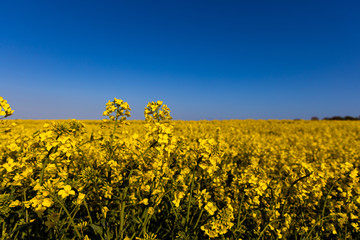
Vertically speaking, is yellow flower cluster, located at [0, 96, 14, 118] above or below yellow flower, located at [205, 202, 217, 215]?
above

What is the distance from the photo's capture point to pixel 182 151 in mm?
2926

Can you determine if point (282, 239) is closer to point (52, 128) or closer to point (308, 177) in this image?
point (308, 177)

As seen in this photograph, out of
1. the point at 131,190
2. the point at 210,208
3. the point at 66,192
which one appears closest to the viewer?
the point at 66,192

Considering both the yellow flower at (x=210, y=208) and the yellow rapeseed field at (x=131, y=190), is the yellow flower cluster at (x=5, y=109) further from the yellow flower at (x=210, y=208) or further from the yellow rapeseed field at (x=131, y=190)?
the yellow flower at (x=210, y=208)

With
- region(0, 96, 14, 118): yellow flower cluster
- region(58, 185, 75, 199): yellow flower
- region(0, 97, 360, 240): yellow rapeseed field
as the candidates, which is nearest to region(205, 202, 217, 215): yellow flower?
region(0, 97, 360, 240): yellow rapeseed field

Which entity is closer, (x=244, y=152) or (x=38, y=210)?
(x=38, y=210)

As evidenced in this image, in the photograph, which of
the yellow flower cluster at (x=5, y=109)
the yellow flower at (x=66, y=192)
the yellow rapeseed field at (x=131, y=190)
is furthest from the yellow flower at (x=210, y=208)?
the yellow flower cluster at (x=5, y=109)

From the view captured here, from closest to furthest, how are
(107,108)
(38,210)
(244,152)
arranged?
(38,210)
(107,108)
(244,152)

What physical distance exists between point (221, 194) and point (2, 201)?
2893mm

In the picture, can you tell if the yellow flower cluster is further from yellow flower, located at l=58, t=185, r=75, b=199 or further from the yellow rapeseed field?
yellow flower, located at l=58, t=185, r=75, b=199

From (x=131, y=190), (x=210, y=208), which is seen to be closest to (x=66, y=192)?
(x=131, y=190)

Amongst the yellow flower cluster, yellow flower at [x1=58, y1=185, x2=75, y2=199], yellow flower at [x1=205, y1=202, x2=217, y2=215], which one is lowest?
yellow flower at [x1=205, y1=202, x2=217, y2=215]

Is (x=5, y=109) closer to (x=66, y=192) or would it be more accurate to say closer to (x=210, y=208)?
(x=66, y=192)

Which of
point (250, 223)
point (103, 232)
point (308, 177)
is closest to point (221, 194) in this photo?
point (250, 223)
